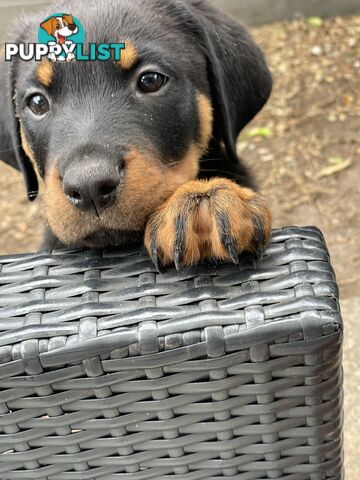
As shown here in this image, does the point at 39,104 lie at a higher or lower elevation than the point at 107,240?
higher

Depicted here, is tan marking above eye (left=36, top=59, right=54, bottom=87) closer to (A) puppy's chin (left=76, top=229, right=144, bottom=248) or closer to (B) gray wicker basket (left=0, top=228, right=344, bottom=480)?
(A) puppy's chin (left=76, top=229, right=144, bottom=248)

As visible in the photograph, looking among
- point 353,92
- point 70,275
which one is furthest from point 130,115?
point 353,92

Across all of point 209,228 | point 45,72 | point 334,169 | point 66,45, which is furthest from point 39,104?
point 334,169

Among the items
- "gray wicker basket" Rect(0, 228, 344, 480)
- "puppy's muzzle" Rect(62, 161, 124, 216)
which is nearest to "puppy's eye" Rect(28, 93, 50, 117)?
"puppy's muzzle" Rect(62, 161, 124, 216)

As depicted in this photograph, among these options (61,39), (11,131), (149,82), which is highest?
(61,39)

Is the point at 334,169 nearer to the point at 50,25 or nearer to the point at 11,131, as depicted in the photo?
the point at 11,131

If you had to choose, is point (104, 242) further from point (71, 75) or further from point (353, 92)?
point (353, 92)

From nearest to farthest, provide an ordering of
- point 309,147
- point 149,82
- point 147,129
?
point 147,129, point 149,82, point 309,147
